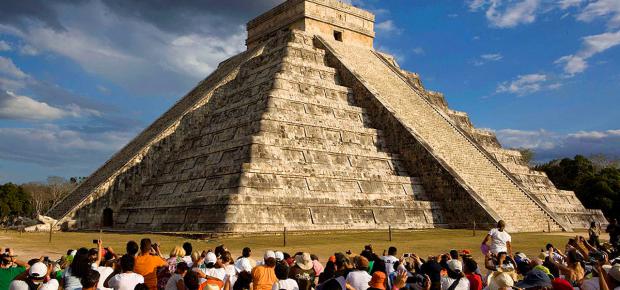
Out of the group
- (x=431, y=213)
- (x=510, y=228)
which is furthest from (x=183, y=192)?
(x=510, y=228)

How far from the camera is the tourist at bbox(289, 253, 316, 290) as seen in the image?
621 cm

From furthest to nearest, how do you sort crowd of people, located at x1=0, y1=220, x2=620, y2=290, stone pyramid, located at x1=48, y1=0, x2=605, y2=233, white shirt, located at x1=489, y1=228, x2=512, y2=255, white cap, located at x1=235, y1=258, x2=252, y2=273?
stone pyramid, located at x1=48, y1=0, x2=605, y2=233 → white shirt, located at x1=489, y1=228, x2=512, y2=255 → white cap, located at x1=235, y1=258, x2=252, y2=273 → crowd of people, located at x1=0, y1=220, x2=620, y2=290

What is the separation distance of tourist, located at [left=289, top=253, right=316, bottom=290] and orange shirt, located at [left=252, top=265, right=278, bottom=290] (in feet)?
0.84

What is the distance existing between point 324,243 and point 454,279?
34.3 feet

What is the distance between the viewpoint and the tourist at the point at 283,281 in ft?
19.7

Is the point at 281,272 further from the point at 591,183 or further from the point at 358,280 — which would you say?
the point at 591,183

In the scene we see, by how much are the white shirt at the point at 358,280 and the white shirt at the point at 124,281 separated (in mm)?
2625

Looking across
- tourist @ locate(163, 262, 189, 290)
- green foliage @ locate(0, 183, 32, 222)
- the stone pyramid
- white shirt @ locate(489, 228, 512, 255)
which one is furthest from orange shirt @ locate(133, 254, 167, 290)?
green foliage @ locate(0, 183, 32, 222)

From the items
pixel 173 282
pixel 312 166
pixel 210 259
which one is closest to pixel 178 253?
pixel 210 259

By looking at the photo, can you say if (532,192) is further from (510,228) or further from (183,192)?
(183,192)

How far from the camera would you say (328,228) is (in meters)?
20.3

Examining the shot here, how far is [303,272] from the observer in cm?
686

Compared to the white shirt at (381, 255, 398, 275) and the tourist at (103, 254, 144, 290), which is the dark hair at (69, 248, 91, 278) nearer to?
the tourist at (103, 254, 144, 290)

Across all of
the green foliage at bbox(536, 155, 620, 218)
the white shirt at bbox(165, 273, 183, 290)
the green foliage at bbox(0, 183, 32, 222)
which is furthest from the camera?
the green foliage at bbox(0, 183, 32, 222)
